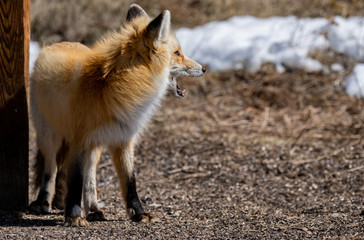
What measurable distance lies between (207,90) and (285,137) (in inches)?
91.3

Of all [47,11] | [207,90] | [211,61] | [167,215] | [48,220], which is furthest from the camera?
[47,11]

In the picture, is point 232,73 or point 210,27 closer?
point 232,73

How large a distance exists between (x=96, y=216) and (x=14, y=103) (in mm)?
1341

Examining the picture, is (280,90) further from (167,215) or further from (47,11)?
(47,11)

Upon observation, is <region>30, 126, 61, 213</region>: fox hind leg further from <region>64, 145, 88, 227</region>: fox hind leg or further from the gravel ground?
<region>64, 145, 88, 227</region>: fox hind leg

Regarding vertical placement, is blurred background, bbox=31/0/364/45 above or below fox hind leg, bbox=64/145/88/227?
below

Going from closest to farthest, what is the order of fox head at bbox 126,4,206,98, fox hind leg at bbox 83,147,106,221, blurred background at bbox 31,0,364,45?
fox head at bbox 126,4,206,98
fox hind leg at bbox 83,147,106,221
blurred background at bbox 31,0,364,45

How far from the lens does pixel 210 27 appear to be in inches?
451

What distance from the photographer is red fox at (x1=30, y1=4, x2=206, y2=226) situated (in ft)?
14.9

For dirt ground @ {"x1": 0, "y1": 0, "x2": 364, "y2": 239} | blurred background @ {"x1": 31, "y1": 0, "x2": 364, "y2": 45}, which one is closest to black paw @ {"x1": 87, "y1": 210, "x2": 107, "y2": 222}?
dirt ground @ {"x1": 0, "y1": 0, "x2": 364, "y2": 239}

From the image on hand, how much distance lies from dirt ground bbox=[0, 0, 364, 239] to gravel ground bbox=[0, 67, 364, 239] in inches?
0.5

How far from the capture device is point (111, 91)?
4.50 m

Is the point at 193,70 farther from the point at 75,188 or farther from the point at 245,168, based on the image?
the point at 245,168

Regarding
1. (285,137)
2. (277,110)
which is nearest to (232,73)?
(277,110)
